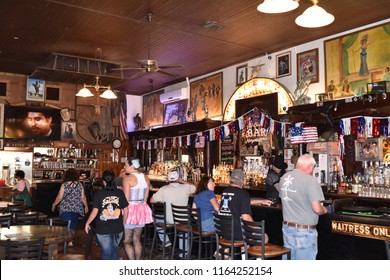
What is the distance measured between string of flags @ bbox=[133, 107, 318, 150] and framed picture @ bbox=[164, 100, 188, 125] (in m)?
0.79

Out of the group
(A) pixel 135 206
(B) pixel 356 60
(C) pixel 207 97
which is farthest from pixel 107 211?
(C) pixel 207 97

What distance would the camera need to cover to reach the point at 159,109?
42.2 ft

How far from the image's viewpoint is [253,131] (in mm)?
8898

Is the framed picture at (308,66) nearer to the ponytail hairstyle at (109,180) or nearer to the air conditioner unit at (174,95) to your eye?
the air conditioner unit at (174,95)

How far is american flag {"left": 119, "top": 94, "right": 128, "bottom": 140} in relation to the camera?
43.4ft

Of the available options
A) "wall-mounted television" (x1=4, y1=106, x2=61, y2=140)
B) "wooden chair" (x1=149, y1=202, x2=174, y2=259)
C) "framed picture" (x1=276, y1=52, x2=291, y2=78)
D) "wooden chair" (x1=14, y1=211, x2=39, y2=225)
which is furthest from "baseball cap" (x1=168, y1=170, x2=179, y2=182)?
"wall-mounted television" (x1=4, y1=106, x2=61, y2=140)

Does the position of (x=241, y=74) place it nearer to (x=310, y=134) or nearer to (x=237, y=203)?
(x=310, y=134)

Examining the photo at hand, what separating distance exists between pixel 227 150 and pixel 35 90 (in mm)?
5934

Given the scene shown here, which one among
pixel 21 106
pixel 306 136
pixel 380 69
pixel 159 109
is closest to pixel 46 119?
pixel 21 106

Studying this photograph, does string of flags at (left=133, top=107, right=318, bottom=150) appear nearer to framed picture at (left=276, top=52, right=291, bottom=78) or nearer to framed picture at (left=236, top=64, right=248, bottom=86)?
framed picture at (left=276, top=52, right=291, bottom=78)

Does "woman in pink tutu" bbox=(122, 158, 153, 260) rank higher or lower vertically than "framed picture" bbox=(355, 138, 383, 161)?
lower

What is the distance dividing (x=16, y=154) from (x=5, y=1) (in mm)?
6525

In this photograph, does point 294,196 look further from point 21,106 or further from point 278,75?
point 21,106

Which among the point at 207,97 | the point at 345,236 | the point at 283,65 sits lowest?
the point at 345,236
